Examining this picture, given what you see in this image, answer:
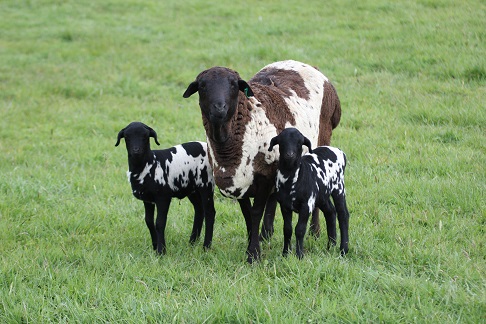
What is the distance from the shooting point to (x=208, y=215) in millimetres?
6367

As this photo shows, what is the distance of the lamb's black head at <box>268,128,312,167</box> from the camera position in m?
5.30

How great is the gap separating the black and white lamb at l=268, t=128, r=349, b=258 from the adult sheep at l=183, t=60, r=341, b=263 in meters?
0.27

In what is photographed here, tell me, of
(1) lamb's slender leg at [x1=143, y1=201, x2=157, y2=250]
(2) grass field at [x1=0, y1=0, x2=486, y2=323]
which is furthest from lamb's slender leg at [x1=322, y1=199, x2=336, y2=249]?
(1) lamb's slender leg at [x1=143, y1=201, x2=157, y2=250]

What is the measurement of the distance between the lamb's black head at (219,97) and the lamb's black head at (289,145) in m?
0.47

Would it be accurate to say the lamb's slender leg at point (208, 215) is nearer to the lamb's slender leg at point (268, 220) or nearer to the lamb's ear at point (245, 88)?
the lamb's slender leg at point (268, 220)

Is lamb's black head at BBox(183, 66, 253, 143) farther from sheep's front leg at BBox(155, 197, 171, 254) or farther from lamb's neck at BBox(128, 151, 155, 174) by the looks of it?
sheep's front leg at BBox(155, 197, 171, 254)

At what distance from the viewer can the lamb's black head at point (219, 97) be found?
17.5 ft

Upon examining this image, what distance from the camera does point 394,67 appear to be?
12297mm

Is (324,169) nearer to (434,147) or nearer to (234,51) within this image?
(434,147)

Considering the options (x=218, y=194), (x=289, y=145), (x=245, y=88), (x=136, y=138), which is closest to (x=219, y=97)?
(x=245, y=88)

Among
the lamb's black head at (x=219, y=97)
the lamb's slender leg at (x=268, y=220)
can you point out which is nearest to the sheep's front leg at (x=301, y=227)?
the lamb's slender leg at (x=268, y=220)

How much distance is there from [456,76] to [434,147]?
3.31 metres

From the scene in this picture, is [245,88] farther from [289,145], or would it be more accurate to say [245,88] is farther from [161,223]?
[161,223]

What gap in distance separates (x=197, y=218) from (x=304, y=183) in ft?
5.26
